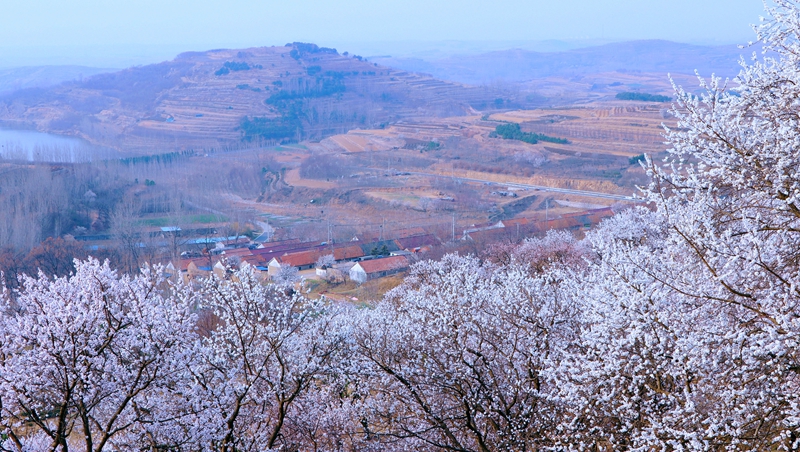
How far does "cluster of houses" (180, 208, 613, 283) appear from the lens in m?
25.5

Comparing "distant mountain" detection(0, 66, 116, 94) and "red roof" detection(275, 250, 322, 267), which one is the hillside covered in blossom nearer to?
"red roof" detection(275, 250, 322, 267)

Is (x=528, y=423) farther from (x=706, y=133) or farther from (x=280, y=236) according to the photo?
→ (x=280, y=236)

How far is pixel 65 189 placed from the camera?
3900 cm

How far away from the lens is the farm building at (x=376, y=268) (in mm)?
25188

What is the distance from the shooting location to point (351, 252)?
29.1 metres

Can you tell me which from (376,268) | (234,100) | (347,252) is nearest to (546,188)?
(347,252)

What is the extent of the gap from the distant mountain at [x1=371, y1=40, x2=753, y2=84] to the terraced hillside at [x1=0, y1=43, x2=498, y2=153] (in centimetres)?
5545

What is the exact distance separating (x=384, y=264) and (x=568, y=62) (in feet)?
530

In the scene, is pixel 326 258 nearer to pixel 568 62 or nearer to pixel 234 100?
pixel 234 100

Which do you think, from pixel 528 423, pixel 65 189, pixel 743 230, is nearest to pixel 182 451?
pixel 528 423

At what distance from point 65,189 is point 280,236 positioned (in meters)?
13.5

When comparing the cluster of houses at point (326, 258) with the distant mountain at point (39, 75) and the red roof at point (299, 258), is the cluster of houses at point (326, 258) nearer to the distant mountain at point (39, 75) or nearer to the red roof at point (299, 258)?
the red roof at point (299, 258)

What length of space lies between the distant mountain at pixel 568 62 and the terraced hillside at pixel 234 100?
55.5m

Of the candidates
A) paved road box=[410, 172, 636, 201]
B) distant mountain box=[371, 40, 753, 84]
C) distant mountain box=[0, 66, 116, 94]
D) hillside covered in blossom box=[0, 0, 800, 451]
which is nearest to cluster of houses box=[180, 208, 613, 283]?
paved road box=[410, 172, 636, 201]
